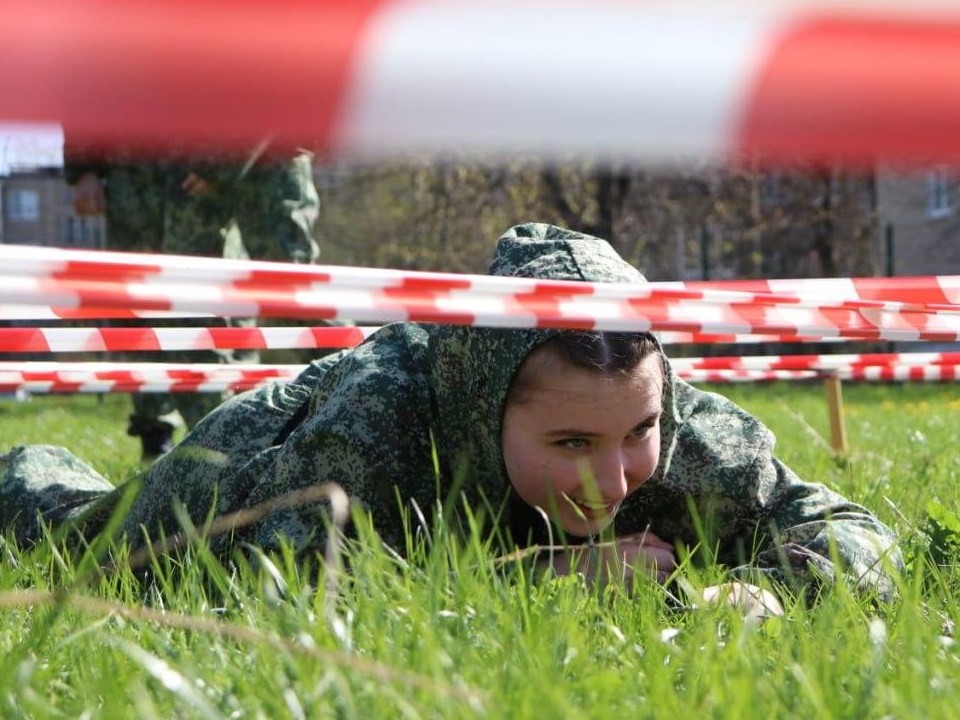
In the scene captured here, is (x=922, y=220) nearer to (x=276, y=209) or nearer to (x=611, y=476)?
(x=276, y=209)

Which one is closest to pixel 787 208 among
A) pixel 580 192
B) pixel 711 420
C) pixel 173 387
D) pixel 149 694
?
pixel 580 192

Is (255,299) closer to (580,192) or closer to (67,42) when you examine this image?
(67,42)

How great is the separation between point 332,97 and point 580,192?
23.0 meters

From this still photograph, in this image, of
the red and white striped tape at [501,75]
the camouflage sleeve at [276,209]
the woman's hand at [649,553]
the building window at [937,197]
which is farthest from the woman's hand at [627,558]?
the building window at [937,197]

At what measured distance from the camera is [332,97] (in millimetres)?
1012

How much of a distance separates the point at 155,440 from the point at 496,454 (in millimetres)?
4358

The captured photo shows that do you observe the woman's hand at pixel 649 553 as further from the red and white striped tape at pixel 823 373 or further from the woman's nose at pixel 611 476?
the red and white striped tape at pixel 823 373

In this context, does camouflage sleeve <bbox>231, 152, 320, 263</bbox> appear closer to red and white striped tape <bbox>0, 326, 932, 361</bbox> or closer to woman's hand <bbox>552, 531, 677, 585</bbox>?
red and white striped tape <bbox>0, 326, 932, 361</bbox>

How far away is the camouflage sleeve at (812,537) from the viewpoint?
236cm

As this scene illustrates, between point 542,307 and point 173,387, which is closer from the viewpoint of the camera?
point 542,307

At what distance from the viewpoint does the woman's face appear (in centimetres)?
242

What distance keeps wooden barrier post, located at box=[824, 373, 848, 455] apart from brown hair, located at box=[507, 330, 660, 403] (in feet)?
9.60

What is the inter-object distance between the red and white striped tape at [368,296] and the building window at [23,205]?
174ft

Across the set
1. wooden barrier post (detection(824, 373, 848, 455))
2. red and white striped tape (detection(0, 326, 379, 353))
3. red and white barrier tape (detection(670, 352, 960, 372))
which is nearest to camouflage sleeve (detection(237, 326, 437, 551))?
red and white striped tape (detection(0, 326, 379, 353))
